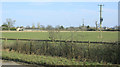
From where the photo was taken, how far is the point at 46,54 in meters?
13.9

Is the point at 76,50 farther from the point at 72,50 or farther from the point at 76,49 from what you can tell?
the point at 72,50

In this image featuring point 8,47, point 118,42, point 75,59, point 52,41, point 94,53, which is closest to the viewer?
point 118,42

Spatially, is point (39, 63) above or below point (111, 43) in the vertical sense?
below

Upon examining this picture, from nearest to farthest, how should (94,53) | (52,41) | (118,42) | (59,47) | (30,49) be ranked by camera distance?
(118,42)
(94,53)
(59,47)
(52,41)
(30,49)

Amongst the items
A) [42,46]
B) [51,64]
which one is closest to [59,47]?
[42,46]

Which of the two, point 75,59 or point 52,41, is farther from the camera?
point 52,41

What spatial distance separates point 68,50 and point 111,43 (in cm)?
323

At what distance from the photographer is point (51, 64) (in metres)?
10.2

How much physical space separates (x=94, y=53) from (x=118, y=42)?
1.68 m

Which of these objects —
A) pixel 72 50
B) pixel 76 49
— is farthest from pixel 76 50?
pixel 72 50

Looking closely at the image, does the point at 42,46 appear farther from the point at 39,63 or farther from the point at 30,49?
the point at 39,63

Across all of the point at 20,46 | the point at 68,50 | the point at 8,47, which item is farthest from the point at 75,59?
the point at 8,47

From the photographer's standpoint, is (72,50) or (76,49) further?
(72,50)

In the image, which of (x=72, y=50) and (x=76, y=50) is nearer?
(x=76, y=50)
